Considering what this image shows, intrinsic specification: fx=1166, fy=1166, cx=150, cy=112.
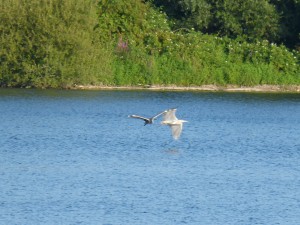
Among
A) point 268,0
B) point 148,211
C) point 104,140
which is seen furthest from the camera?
point 268,0

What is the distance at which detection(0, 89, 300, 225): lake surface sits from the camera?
74.0 ft

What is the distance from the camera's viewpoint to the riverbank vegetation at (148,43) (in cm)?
4816

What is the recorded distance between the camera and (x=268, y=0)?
51844 mm

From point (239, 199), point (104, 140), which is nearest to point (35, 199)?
point (239, 199)

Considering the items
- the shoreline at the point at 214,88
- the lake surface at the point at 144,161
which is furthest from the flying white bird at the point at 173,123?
the shoreline at the point at 214,88

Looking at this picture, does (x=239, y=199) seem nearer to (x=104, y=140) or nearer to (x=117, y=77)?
(x=104, y=140)

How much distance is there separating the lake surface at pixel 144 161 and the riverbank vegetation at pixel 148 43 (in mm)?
2123

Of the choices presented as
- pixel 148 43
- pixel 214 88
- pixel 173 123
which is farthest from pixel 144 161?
pixel 148 43

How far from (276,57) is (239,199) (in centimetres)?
2687

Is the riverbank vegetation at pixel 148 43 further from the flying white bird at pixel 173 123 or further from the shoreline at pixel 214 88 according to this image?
the flying white bird at pixel 173 123

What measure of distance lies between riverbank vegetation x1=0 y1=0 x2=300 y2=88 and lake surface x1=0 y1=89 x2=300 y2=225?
2.12 metres

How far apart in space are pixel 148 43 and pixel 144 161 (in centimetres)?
2172

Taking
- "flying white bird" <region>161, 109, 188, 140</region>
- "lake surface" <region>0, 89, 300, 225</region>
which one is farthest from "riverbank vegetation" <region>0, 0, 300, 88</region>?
"flying white bird" <region>161, 109, 188, 140</region>

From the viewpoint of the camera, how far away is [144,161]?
95.5 feet
